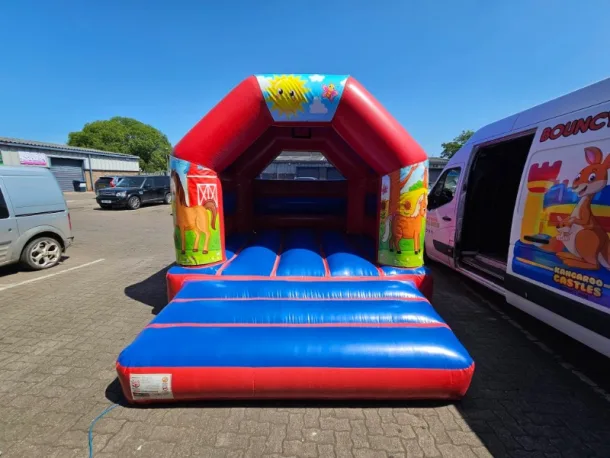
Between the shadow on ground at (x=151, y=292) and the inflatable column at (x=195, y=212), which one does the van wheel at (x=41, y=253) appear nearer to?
the shadow on ground at (x=151, y=292)

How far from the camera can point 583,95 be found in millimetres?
2664

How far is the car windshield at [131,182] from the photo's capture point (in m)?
15.7

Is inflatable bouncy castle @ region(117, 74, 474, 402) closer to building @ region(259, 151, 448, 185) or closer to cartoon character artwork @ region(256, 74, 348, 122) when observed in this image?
cartoon character artwork @ region(256, 74, 348, 122)

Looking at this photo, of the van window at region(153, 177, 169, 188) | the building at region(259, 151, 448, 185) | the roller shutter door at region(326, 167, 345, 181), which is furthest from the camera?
the building at region(259, 151, 448, 185)

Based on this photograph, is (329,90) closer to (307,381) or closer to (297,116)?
(297,116)

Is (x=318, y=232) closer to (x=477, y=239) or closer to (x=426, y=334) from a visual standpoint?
(x=477, y=239)

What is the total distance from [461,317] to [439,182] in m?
2.62

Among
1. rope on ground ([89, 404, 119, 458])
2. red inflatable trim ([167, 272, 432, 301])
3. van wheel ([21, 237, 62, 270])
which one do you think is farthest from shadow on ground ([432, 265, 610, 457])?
van wheel ([21, 237, 62, 270])

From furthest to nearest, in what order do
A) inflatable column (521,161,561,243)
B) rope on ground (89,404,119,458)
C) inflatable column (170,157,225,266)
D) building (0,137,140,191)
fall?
1. building (0,137,140,191)
2. inflatable column (170,157,225,266)
3. inflatable column (521,161,561,243)
4. rope on ground (89,404,119,458)

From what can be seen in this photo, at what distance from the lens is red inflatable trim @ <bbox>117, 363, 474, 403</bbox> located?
2174mm

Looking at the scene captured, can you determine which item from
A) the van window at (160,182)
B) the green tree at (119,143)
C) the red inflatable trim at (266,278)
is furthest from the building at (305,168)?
the green tree at (119,143)

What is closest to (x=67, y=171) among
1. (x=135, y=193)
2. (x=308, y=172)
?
(x=135, y=193)

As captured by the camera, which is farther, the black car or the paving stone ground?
the black car

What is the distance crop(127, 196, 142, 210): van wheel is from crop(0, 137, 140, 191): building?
12605 mm
